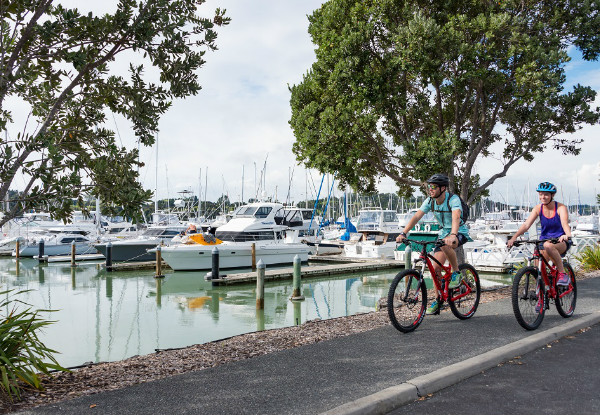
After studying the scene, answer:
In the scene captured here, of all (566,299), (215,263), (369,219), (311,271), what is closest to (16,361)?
(566,299)

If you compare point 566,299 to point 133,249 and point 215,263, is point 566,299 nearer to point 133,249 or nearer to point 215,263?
point 215,263

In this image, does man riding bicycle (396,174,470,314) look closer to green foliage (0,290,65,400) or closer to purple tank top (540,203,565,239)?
purple tank top (540,203,565,239)

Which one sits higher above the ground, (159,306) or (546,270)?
(546,270)

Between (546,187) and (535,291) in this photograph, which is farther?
(546,187)

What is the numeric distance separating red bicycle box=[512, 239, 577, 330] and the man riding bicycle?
2.74 feet

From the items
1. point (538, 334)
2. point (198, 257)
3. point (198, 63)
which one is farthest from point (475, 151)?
point (198, 257)

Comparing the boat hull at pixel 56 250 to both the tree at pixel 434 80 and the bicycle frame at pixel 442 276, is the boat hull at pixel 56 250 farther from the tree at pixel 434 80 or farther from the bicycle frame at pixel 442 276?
the bicycle frame at pixel 442 276

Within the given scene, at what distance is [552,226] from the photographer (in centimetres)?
716

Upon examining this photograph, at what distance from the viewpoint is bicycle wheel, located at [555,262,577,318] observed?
7133 millimetres

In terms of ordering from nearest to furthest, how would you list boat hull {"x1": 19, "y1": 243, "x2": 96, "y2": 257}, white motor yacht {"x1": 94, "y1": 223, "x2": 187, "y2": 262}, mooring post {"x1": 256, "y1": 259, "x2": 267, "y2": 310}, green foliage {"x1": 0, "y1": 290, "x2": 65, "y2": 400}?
green foliage {"x1": 0, "y1": 290, "x2": 65, "y2": 400}, mooring post {"x1": 256, "y1": 259, "x2": 267, "y2": 310}, white motor yacht {"x1": 94, "y1": 223, "x2": 187, "y2": 262}, boat hull {"x1": 19, "y1": 243, "x2": 96, "y2": 257}

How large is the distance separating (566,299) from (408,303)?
2.64 metres

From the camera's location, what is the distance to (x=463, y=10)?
11789 millimetres

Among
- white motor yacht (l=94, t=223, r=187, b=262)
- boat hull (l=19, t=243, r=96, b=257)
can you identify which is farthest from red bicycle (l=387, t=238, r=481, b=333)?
boat hull (l=19, t=243, r=96, b=257)

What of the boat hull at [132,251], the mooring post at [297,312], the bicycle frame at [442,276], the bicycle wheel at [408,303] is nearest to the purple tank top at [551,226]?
the bicycle frame at [442,276]
